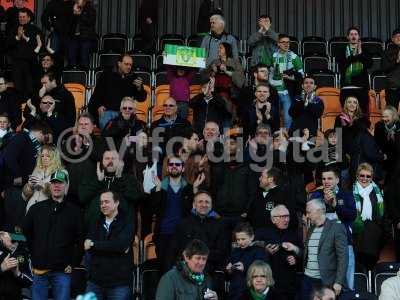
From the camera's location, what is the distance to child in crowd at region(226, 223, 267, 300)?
10750 mm

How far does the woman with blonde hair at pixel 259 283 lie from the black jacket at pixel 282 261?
0.69 metres

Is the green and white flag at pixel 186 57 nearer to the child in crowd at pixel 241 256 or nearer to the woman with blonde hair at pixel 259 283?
the child in crowd at pixel 241 256

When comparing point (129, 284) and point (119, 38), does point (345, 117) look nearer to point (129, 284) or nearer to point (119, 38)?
A: point (129, 284)

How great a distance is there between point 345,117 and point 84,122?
Result: 348cm

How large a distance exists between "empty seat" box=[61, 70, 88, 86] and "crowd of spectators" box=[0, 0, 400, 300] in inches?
21.4

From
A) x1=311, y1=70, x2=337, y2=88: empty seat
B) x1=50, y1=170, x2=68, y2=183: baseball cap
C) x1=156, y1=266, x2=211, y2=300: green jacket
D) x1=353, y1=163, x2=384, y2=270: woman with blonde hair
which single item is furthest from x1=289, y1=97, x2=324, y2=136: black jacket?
x1=156, y1=266, x2=211, y2=300: green jacket

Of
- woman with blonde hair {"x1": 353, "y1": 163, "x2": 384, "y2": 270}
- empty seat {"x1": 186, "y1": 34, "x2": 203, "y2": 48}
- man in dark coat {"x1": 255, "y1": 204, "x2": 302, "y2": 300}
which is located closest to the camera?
man in dark coat {"x1": 255, "y1": 204, "x2": 302, "y2": 300}

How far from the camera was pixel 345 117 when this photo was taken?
13.8 meters

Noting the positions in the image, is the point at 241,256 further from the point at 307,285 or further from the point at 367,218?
the point at 367,218

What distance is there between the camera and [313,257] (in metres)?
10.9

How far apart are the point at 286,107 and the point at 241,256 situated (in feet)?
14.6

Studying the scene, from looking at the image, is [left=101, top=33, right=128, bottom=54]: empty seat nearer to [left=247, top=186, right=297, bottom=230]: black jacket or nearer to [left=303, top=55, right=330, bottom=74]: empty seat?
[left=303, top=55, right=330, bottom=74]: empty seat

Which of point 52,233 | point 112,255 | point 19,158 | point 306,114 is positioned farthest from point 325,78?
point 52,233

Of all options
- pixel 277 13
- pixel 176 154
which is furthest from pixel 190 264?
pixel 277 13
